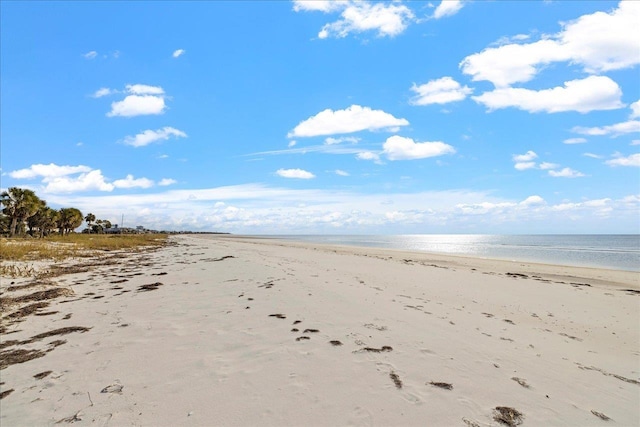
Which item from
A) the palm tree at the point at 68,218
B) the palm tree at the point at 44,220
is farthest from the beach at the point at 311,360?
the palm tree at the point at 68,218

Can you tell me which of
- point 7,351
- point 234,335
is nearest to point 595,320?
point 234,335

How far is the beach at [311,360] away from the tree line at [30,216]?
70.9 meters

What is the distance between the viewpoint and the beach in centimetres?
397

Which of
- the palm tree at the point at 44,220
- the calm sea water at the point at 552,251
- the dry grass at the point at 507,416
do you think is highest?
the palm tree at the point at 44,220

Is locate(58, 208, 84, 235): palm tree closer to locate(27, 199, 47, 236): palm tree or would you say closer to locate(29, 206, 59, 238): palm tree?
locate(29, 206, 59, 238): palm tree

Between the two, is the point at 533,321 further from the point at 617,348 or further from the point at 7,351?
the point at 7,351

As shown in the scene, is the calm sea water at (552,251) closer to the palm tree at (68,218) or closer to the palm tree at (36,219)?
the palm tree at (36,219)

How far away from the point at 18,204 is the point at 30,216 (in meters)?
5.78

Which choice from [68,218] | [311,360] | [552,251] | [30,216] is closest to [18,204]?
[30,216]

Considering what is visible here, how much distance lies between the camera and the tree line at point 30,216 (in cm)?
6206

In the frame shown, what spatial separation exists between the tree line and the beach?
70.9 m

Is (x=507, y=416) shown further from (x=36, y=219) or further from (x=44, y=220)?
(x=44, y=220)

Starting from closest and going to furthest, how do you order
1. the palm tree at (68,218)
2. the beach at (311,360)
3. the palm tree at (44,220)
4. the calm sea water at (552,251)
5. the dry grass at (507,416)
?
the dry grass at (507,416) < the beach at (311,360) < the calm sea water at (552,251) < the palm tree at (44,220) < the palm tree at (68,218)

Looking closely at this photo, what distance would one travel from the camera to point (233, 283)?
488 inches
